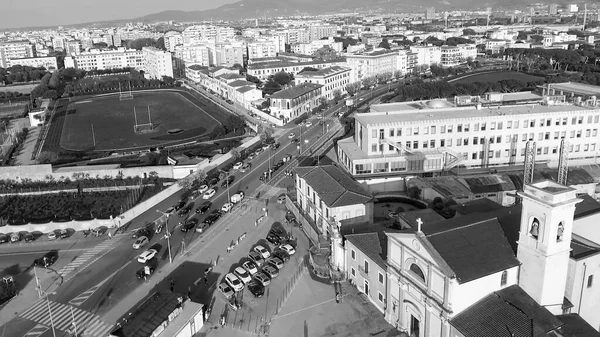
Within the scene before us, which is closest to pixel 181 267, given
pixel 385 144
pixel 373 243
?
pixel 373 243

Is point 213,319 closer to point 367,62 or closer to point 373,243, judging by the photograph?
point 373,243

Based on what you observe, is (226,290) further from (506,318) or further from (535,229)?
(535,229)

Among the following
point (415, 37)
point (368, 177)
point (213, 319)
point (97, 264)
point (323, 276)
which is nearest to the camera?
point (213, 319)

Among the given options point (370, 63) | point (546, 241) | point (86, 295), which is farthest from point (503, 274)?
point (370, 63)

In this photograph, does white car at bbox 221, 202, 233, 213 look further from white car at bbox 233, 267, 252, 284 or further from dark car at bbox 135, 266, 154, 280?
white car at bbox 233, 267, 252, 284

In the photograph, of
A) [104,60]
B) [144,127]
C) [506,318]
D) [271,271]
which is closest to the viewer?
[506,318]

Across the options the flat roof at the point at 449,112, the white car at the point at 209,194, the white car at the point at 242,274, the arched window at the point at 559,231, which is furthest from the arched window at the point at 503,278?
the white car at the point at 209,194

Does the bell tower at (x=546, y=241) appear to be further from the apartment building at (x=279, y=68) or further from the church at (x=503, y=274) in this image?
the apartment building at (x=279, y=68)

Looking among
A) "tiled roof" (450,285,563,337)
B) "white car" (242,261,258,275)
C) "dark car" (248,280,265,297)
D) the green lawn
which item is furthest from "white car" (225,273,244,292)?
the green lawn
